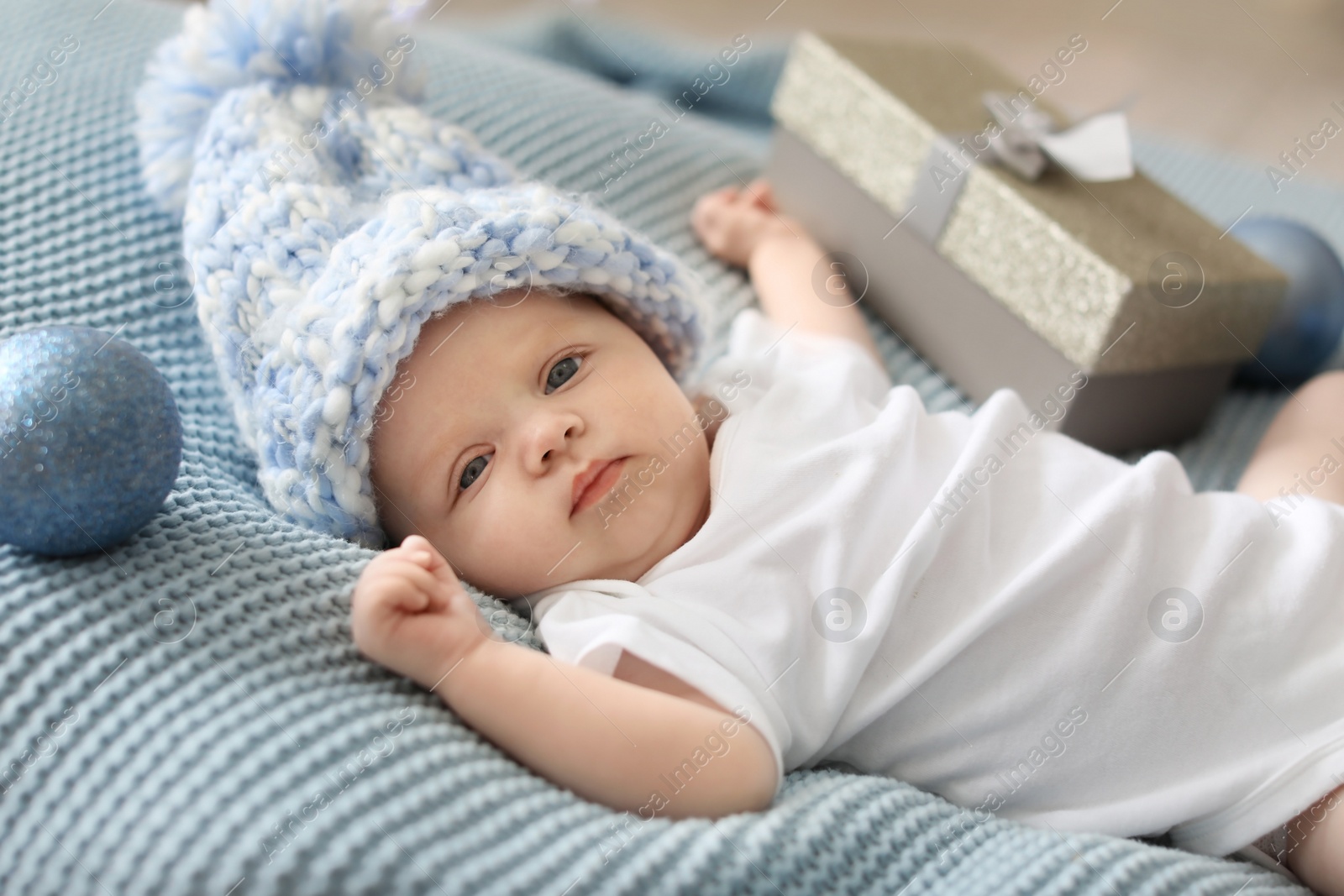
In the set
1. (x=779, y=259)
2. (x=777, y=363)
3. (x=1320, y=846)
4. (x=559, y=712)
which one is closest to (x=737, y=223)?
(x=779, y=259)

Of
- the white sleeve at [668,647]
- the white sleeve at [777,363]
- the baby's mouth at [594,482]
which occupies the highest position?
the white sleeve at [777,363]

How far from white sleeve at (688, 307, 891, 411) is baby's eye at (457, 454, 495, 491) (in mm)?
253

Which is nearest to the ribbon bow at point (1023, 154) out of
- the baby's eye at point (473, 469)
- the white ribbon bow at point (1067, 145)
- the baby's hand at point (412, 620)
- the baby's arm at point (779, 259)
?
the white ribbon bow at point (1067, 145)

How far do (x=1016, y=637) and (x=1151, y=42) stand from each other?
8.83 ft

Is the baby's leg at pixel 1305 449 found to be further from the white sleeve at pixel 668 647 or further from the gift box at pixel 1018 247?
the white sleeve at pixel 668 647

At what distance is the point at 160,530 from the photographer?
727 mm

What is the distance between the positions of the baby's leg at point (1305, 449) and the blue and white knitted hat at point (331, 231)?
62cm

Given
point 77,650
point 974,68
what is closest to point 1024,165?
point 974,68

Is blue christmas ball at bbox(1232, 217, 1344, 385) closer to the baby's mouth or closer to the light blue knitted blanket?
the light blue knitted blanket

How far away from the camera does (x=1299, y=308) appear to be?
1.24 meters

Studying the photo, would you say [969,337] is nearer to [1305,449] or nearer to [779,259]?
[779,259]

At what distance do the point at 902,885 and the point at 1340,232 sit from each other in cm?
147

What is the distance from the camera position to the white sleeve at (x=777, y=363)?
991mm

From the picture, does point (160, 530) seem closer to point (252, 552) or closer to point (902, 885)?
point (252, 552)
